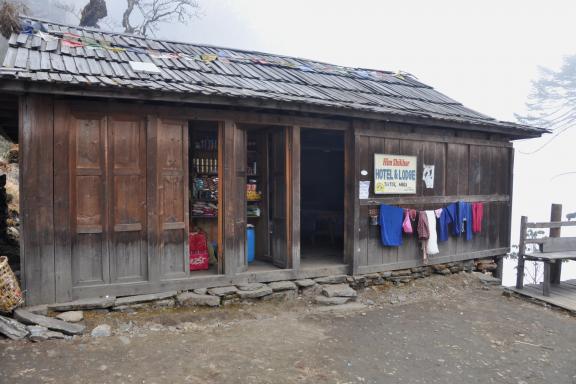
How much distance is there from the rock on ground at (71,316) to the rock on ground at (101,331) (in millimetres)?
331

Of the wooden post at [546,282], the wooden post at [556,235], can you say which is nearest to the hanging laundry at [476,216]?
the wooden post at [546,282]

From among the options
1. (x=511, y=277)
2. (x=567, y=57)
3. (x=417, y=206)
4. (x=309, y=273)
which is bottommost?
(x=511, y=277)

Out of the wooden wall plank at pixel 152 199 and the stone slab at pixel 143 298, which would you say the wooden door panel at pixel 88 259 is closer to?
the stone slab at pixel 143 298

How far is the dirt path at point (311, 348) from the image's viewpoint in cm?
447

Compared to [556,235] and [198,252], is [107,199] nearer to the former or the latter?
[198,252]

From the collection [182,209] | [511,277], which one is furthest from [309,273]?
[511,277]

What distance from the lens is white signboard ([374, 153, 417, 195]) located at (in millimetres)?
8016

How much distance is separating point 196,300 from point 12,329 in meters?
2.30

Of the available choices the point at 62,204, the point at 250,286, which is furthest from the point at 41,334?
the point at 250,286

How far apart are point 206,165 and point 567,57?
142 ft

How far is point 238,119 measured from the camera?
6695 millimetres

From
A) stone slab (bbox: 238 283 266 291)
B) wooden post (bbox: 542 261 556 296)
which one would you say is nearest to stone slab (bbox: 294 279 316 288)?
stone slab (bbox: 238 283 266 291)

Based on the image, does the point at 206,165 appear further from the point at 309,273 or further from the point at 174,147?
the point at 309,273

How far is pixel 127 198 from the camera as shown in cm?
607
